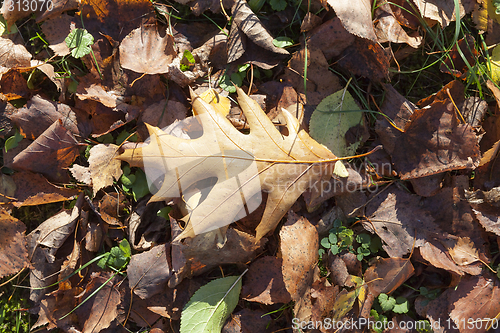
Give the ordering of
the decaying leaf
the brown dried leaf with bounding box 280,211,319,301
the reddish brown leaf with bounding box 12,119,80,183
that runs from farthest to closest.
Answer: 1. the reddish brown leaf with bounding box 12,119,80,183
2. the brown dried leaf with bounding box 280,211,319,301
3. the decaying leaf

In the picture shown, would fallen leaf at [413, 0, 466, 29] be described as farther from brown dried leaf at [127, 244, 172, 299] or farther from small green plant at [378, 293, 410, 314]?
brown dried leaf at [127, 244, 172, 299]

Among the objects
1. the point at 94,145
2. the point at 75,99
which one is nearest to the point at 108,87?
the point at 75,99

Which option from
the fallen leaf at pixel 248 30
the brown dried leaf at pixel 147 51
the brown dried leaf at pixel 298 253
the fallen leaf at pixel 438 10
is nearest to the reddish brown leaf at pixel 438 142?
the fallen leaf at pixel 438 10

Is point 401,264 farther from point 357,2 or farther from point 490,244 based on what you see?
point 357,2

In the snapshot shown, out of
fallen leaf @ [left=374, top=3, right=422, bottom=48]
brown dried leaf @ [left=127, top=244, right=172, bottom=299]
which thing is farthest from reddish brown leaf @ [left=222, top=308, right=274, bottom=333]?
fallen leaf @ [left=374, top=3, right=422, bottom=48]

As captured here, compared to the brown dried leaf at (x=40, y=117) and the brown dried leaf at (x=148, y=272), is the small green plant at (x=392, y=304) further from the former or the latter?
the brown dried leaf at (x=40, y=117)

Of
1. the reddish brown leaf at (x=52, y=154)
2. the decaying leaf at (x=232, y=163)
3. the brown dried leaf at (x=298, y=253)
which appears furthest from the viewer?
the reddish brown leaf at (x=52, y=154)
